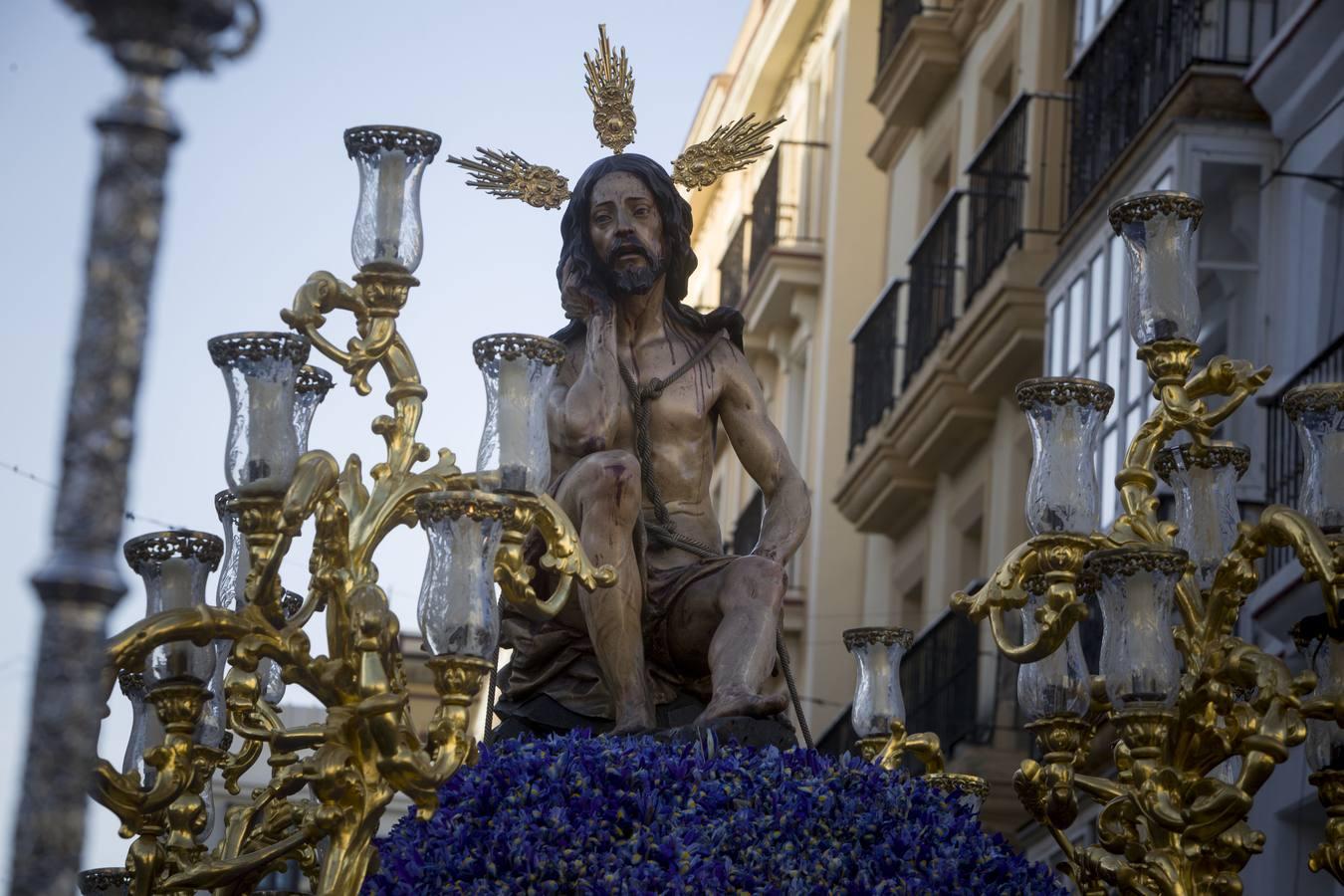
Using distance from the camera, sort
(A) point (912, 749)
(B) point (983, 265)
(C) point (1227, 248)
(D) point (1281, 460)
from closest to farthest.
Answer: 1. (A) point (912, 749)
2. (D) point (1281, 460)
3. (C) point (1227, 248)
4. (B) point (983, 265)

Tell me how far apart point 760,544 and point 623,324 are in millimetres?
809

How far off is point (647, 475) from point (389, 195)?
4.24ft

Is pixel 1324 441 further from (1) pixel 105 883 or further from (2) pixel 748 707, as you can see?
(1) pixel 105 883

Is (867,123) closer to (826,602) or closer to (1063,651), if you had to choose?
(826,602)

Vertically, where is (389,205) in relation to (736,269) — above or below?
below

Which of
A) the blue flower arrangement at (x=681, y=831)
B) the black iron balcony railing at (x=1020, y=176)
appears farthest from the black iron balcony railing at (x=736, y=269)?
the blue flower arrangement at (x=681, y=831)

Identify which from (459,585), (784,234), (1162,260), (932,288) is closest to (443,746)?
(459,585)

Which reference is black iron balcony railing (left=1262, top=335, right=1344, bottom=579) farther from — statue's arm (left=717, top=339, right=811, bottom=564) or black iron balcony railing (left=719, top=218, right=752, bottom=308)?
black iron balcony railing (left=719, top=218, right=752, bottom=308)

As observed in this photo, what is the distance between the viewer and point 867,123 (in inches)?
1061

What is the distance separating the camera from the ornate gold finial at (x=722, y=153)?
940 cm

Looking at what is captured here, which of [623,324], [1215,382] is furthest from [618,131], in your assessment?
[1215,382]

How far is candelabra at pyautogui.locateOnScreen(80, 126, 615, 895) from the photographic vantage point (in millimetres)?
7363

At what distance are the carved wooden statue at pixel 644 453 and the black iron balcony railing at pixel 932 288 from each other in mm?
11712

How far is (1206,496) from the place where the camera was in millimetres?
9172
